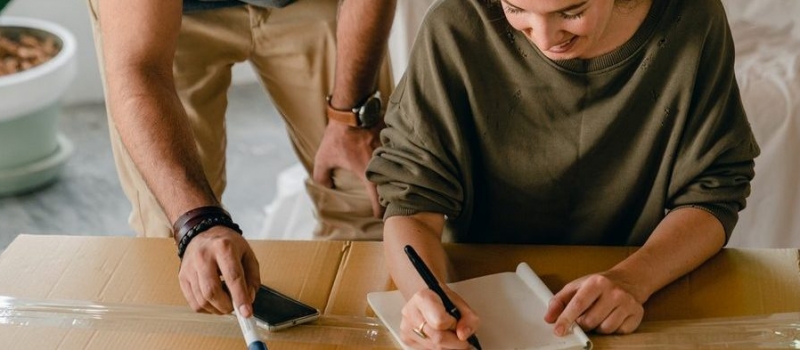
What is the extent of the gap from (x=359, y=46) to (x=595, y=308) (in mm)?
697

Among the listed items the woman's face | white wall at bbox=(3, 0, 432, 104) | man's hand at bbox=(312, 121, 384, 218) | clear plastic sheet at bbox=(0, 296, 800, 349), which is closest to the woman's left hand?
clear plastic sheet at bbox=(0, 296, 800, 349)

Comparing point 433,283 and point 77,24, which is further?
point 77,24

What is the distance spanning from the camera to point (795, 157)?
75.7 inches

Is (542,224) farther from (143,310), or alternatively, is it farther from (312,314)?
(143,310)

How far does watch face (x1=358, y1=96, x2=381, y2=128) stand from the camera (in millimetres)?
1732

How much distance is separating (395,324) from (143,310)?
30 centimetres

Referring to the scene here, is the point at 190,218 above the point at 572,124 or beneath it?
beneath

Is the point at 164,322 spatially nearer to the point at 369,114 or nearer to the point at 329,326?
the point at 329,326

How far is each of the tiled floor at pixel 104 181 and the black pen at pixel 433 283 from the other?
1435mm

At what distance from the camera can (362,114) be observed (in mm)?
1731

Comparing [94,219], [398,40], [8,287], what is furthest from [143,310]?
[94,219]

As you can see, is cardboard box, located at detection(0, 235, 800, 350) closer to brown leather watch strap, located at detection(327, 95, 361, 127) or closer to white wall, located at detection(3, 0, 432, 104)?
brown leather watch strap, located at detection(327, 95, 361, 127)

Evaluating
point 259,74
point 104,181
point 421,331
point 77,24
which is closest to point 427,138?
point 421,331

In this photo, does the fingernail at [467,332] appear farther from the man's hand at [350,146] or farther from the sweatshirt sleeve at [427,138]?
the man's hand at [350,146]
